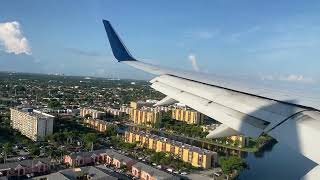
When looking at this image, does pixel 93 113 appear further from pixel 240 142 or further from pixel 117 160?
pixel 117 160

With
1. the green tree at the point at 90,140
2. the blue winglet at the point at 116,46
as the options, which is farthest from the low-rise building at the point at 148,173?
the blue winglet at the point at 116,46

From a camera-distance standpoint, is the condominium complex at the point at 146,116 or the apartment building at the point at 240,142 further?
the condominium complex at the point at 146,116

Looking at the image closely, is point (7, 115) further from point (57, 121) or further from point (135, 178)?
point (135, 178)

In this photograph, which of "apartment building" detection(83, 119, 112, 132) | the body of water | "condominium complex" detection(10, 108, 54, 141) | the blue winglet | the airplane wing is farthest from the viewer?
"apartment building" detection(83, 119, 112, 132)

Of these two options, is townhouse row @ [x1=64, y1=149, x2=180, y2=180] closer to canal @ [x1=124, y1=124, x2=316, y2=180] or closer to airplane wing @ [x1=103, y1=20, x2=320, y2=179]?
canal @ [x1=124, y1=124, x2=316, y2=180]

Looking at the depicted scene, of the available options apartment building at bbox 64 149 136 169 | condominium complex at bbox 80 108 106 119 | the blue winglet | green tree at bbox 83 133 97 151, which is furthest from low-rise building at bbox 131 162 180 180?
condominium complex at bbox 80 108 106 119

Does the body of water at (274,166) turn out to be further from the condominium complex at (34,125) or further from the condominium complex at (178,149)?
the condominium complex at (34,125)

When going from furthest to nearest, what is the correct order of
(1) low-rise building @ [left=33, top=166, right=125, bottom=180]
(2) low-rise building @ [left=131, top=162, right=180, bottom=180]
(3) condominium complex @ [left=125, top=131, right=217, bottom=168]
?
(3) condominium complex @ [left=125, top=131, right=217, bottom=168]
(2) low-rise building @ [left=131, top=162, right=180, bottom=180]
(1) low-rise building @ [left=33, top=166, right=125, bottom=180]
